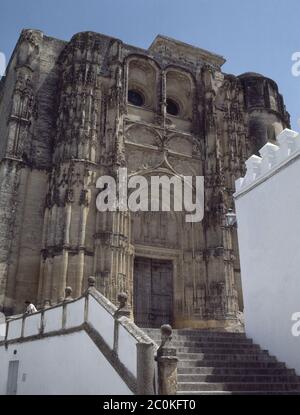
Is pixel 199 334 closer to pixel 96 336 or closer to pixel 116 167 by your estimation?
pixel 96 336

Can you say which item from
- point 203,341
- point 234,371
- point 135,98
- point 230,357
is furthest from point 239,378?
point 135,98

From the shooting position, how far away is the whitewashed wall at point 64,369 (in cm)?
757

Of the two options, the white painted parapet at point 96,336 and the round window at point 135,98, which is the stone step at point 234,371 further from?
the round window at point 135,98

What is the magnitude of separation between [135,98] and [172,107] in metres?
2.01

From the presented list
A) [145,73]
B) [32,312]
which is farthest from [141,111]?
[32,312]

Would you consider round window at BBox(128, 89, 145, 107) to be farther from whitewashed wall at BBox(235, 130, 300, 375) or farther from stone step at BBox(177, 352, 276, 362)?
stone step at BBox(177, 352, 276, 362)

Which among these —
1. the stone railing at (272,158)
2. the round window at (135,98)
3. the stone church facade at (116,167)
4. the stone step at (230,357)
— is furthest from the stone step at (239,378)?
the round window at (135,98)

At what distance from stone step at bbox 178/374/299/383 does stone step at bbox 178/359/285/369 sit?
444 millimetres

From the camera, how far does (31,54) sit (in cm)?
1847

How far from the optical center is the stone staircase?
729 cm

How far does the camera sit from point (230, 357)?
877 centimetres

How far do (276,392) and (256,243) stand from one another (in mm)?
3653

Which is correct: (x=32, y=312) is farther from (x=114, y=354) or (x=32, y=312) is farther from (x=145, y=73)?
(x=145, y=73)

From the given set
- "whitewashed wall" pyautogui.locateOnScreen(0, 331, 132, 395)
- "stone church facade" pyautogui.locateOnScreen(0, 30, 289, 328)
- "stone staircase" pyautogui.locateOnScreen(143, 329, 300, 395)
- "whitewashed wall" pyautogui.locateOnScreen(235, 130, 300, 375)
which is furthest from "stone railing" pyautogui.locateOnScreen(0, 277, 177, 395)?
"stone church facade" pyautogui.locateOnScreen(0, 30, 289, 328)
